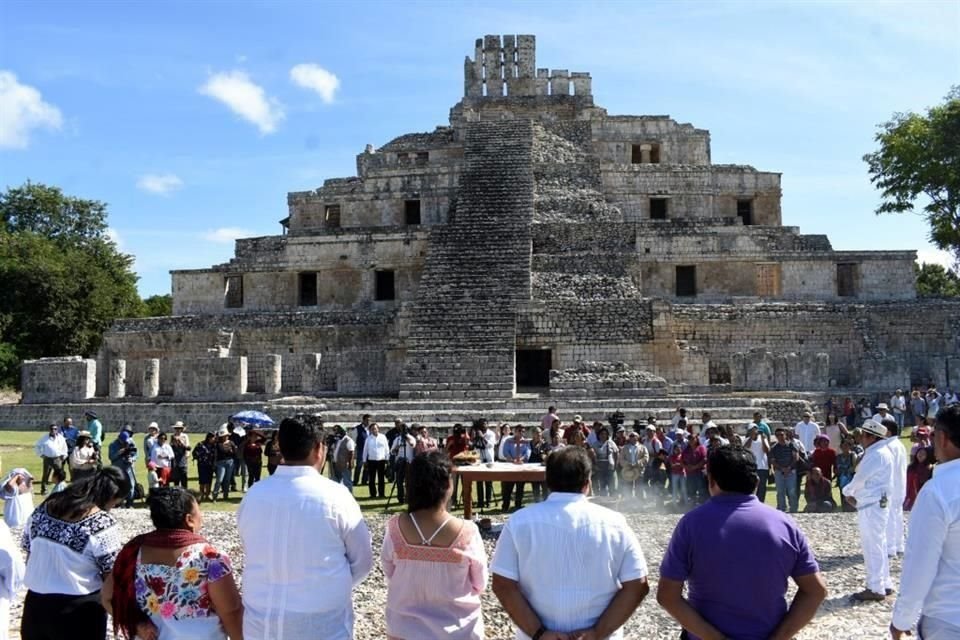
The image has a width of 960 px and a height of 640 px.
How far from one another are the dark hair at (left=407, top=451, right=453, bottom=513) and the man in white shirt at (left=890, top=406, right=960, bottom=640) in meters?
2.10

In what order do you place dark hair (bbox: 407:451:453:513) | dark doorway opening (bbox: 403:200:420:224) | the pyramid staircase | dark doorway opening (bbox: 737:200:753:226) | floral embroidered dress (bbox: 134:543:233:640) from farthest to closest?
dark doorway opening (bbox: 737:200:753:226)
dark doorway opening (bbox: 403:200:420:224)
the pyramid staircase
dark hair (bbox: 407:451:453:513)
floral embroidered dress (bbox: 134:543:233:640)

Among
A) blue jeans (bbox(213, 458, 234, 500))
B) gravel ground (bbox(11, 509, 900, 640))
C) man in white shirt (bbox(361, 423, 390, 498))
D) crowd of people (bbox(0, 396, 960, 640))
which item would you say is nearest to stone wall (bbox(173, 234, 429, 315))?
blue jeans (bbox(213, 458, 234, 500))

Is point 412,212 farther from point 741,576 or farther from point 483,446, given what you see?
point 741,576

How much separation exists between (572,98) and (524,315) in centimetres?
1452

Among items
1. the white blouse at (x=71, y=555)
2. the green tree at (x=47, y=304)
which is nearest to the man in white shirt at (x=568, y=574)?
the white blouse at (x=71, y=555)

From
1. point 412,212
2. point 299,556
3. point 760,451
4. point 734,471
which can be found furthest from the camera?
point 412,212

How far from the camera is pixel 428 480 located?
422cm

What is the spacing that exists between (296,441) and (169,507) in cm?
65

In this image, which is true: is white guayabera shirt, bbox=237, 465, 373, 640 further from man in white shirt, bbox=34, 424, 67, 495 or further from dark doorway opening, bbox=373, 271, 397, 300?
dark doorway opening, bbox=373, 271, 397, 300

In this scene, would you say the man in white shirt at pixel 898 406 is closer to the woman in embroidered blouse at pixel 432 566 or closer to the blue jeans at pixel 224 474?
the blue jeans at pixel 224 474

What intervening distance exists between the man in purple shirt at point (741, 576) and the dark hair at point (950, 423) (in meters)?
1.01

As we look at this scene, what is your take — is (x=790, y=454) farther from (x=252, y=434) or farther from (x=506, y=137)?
(x=506, y=137)

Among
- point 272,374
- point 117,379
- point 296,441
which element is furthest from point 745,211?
point 296,441

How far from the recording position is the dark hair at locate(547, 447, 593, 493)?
4.05 meters
